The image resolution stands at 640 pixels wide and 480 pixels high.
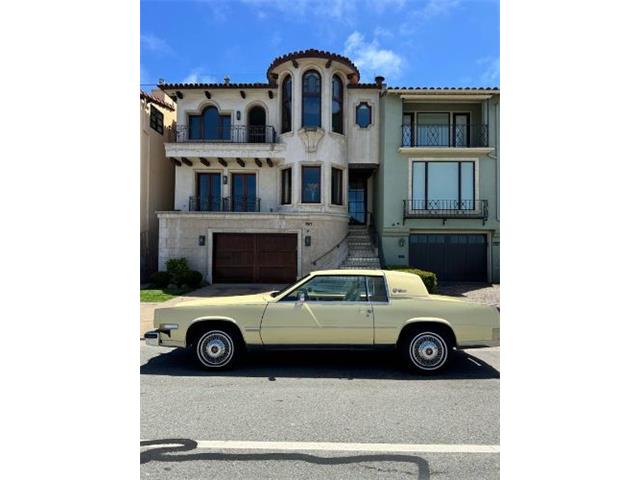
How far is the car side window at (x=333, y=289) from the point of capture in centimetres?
526

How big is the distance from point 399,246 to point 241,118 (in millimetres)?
9044

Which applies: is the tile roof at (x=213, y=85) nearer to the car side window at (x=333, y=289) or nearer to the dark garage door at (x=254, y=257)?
the dark garage door at (x=254, y=257)

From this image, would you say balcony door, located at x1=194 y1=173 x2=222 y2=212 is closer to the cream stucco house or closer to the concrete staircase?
the cream stucco house

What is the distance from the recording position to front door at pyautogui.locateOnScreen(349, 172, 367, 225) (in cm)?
1770

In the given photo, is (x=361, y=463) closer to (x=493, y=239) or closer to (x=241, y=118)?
(x=493, y=239)

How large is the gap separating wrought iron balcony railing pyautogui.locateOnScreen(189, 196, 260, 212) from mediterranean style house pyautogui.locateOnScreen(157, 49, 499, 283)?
1.8 inches

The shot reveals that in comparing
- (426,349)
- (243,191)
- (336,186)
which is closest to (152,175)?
(243,191)

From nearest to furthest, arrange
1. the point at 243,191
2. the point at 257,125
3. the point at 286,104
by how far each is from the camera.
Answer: the point at 286,104 < the point at 243,191 < the point at 257,125

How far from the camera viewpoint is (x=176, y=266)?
13.3m

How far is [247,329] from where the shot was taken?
512cm

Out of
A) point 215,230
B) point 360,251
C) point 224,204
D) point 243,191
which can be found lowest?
point 360,251

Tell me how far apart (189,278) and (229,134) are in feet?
22.4

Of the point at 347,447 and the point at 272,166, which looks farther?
the point at 272,166

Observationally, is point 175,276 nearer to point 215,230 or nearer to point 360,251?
point 215,230
